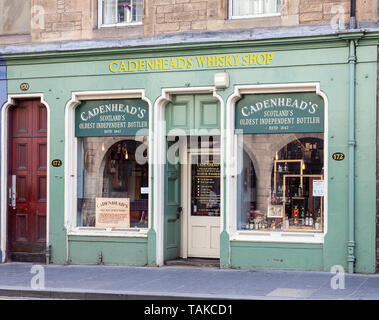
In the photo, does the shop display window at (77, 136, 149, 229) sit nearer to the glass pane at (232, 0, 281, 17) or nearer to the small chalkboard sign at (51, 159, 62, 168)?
the small chalkboard sign at (51, 159, 62, 168)

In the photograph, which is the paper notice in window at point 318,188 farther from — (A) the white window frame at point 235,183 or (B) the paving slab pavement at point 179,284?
(B) the paving slab pavement at point 179,284

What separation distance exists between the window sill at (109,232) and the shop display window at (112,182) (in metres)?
0.10

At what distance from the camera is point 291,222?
40.9 ft

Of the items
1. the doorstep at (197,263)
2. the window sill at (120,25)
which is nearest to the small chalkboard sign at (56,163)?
the window sill at (120,25)

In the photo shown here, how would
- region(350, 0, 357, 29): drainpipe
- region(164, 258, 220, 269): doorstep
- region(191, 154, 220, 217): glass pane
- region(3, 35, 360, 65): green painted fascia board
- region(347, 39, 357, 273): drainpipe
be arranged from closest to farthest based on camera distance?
1. region(347, 39, 357, 273): drainpipe
2. region(350, 0, 357, 29): drainpipe
3. region(3, 35, 360, 65): green painted fascia board
4. region(164, 258, 220, 269): doorstep
5. region(191, 154, 220, 217): glass pane

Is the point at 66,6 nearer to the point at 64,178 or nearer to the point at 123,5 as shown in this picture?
the point at 123,5

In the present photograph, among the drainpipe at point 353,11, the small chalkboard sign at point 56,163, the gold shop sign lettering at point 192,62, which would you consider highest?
the drainpipe at point 353,11

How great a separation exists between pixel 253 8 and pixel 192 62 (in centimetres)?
156

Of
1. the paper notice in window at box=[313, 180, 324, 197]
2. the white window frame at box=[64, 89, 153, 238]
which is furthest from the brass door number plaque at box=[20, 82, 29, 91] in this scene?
the paper notice in window at box=[313, 180, 324, 197]

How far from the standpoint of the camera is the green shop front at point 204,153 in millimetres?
11844

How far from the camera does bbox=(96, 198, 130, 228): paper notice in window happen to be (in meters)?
13.4

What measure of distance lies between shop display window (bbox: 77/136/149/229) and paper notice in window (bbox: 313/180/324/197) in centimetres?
332

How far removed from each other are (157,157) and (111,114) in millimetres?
1425

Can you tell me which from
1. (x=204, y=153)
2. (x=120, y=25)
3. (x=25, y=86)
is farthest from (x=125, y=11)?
(x=204, y=153)
